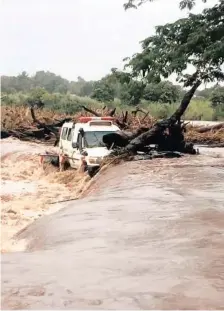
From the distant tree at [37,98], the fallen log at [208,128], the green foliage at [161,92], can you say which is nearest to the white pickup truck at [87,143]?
the green foliage at [161,92]

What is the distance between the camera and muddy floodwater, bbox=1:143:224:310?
13.8ft

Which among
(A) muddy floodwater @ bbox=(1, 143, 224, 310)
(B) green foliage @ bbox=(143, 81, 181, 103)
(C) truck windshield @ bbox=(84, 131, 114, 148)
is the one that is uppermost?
(B) green foliage @ bbox=(143, 81, 181, 103)

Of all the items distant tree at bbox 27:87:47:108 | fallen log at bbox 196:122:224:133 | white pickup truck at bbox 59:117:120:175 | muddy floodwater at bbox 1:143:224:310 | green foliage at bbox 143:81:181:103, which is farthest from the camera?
distant tree at bbox 27:87:47:108

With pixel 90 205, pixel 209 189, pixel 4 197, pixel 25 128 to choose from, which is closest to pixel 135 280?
pixel 90 205

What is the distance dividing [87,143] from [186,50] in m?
→ 4.59

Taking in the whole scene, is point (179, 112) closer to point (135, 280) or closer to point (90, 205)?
point (90, 205)

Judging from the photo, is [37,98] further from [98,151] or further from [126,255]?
[126,255]

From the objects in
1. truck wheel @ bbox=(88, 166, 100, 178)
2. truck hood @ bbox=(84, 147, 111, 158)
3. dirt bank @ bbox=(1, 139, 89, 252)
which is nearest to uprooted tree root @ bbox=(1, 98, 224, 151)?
dirt bank @ bbox=(1, 139, 89, 252)

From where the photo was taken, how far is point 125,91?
16516mm

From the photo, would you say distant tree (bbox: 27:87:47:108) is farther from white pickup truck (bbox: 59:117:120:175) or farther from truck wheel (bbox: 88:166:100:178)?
truck wheel (bbox: 88:166:100:178)

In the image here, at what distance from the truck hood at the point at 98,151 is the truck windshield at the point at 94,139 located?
11.9 inches

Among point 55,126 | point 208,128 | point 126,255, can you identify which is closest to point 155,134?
point 126,255

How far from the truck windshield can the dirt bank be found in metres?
0.97

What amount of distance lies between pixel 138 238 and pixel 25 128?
87.8ft
